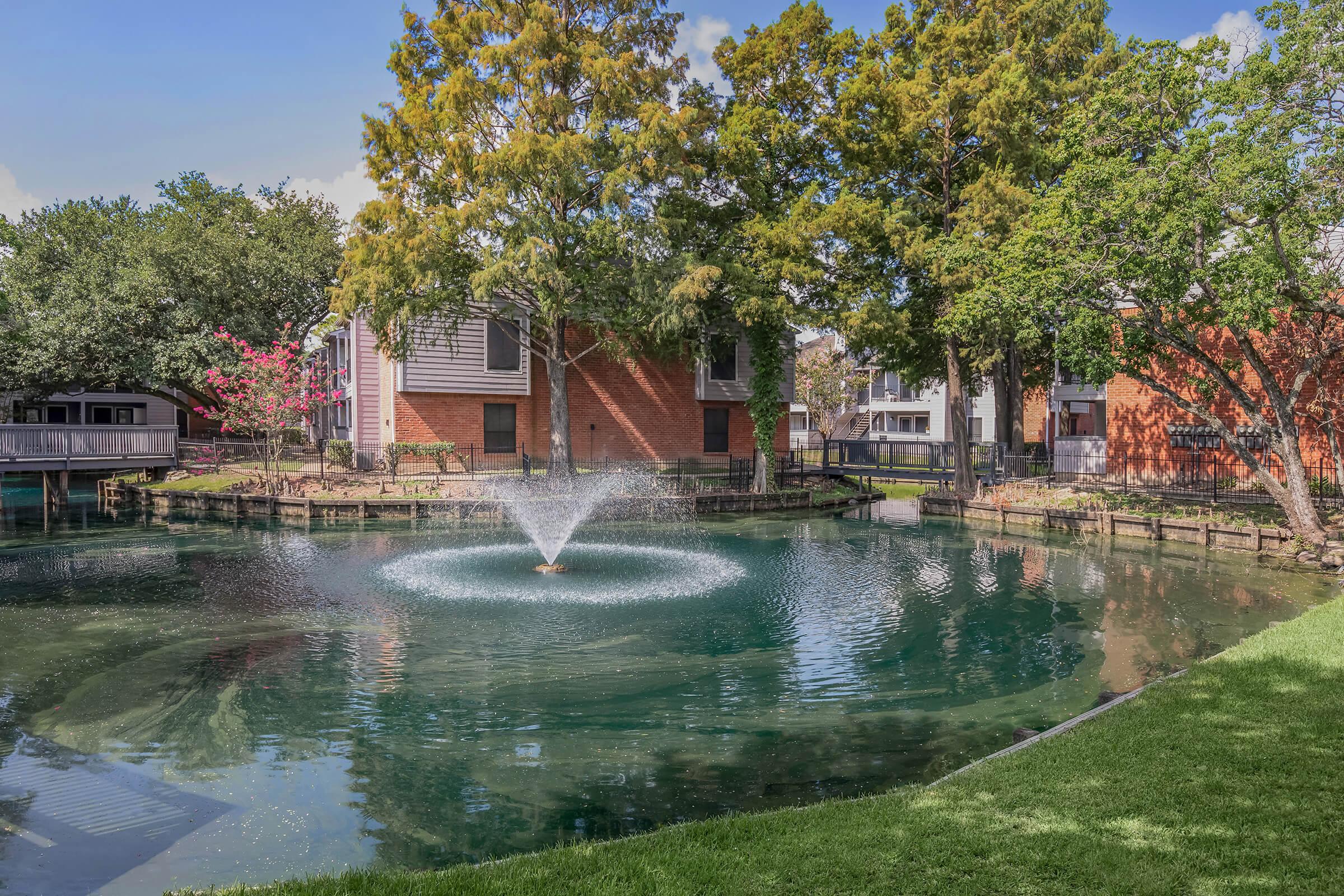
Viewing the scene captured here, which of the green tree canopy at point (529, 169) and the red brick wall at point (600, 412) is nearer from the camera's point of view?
the green tree canopy at point (529, 169)

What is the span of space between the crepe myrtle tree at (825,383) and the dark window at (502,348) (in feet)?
93.8

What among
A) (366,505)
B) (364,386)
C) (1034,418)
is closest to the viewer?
(366,505)

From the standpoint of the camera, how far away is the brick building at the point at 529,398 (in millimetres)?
33156

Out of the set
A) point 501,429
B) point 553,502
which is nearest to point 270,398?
point 501,429

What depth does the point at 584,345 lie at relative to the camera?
120 feet

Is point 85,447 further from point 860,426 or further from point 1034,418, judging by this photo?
point 860,426

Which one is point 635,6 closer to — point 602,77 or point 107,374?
point 602,77

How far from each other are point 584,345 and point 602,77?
11.9m

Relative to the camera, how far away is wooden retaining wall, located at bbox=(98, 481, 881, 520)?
27.7m

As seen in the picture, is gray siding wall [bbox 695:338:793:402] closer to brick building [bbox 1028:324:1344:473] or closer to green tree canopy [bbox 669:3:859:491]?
green tree canopy [bbox 669:3:859:491]

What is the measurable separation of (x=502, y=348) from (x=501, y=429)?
128 inches

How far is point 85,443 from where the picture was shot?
30.8 m

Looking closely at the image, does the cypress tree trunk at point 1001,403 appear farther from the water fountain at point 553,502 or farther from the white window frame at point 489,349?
the white window frame at point 489,349

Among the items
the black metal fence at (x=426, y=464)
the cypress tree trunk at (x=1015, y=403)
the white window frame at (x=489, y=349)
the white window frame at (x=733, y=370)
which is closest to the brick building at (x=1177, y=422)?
the cypress tree trunk at (x=1015, y=403)
